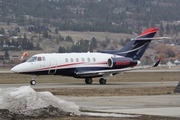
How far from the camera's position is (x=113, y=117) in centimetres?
2433

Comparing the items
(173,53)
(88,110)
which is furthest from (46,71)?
(173,53)

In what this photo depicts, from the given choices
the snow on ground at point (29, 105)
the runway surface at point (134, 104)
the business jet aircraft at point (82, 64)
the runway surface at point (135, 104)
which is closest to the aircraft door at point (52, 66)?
the business jet aircraft at point (82, 64)

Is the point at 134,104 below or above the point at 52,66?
below

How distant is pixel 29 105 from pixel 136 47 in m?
35.2

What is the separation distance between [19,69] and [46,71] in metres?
2.43

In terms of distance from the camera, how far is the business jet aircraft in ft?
170

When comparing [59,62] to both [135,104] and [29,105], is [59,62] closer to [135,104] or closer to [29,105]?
[135,104]

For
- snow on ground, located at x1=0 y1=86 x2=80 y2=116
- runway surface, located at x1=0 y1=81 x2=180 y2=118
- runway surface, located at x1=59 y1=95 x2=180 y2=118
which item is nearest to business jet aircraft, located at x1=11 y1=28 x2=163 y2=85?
runway surface, located at x1=0 y1=81 x2=180 y2=118

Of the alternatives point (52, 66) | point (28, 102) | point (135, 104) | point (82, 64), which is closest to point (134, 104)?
point (135, 104)

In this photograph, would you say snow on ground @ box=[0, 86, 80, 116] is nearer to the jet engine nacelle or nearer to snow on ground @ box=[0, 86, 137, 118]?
snow on ground @ box=[0, 86, 137, 118]

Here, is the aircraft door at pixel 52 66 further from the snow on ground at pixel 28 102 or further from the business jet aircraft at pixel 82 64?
the snow on ground at pixel 28 102

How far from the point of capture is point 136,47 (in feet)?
190

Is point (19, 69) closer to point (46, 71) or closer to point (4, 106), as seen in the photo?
point (46, 71)

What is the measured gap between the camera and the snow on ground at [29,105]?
23391 mm
